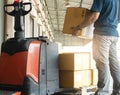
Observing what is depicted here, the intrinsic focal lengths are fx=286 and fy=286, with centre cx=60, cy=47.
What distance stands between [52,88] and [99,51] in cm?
66

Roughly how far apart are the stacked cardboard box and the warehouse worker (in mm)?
236

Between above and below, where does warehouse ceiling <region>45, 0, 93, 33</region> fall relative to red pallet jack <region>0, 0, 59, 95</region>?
above

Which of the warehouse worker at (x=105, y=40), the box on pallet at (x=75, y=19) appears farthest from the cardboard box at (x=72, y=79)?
the box on pallet at (x=75, y=19)

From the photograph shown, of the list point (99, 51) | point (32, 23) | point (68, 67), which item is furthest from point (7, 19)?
point (32, 23)

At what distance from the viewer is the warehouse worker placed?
10.3ft

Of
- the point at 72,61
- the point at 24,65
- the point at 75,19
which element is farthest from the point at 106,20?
the point at 24,65

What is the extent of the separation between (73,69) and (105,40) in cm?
50

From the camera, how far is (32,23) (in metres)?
7.38

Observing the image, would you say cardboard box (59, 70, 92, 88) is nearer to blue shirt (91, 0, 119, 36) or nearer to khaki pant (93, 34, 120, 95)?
khaki pant (93, 34, 120, 95)

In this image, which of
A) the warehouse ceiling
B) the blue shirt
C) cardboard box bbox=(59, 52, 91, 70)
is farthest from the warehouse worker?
the warehouse ceiling

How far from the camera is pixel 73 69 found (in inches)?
131

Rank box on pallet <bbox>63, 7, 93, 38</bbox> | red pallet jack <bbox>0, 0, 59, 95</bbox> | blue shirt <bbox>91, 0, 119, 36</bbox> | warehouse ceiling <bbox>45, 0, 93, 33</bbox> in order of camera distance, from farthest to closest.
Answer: warehouse ceiling <bbox>45, 0, 93, 33</bbox>, box on pallet <bbox>63, 7, 93, 38</bbox>, blue shirt <bbox>91, 0, 119, 36</bbox>, red pallet jack <bbox>0, 0, 59, 95</bbox>

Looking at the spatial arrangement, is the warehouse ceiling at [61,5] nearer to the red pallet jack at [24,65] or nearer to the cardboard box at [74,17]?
the cardboard box at [74,17]

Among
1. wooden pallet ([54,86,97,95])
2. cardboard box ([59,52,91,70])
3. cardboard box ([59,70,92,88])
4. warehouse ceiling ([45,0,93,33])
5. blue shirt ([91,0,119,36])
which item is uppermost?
warehouse ceiling ([45,0,93,33])
